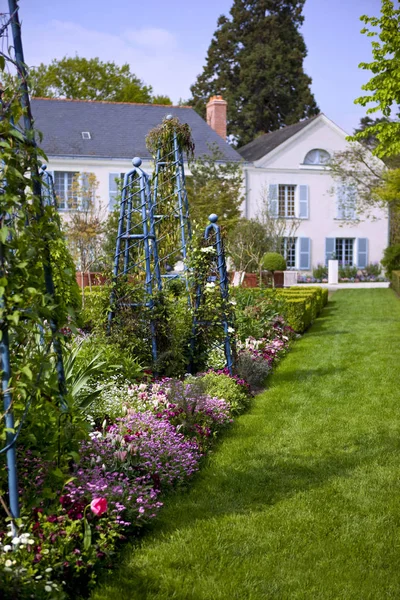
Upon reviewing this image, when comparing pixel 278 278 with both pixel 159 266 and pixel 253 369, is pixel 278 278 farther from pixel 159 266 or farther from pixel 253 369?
pixel 159 266

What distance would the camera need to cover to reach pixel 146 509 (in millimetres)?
3713

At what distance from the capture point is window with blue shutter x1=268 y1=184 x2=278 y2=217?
83.4ft

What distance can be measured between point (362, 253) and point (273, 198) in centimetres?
477

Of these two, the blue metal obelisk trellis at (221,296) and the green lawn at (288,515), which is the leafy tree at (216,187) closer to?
the blue metal obelisk trellis at (221,296)

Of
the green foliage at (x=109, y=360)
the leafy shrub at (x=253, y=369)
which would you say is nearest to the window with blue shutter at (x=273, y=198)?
the leafy shrub at (x=253, y=369)

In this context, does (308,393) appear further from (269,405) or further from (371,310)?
(371,310)

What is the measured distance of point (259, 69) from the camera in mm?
36094

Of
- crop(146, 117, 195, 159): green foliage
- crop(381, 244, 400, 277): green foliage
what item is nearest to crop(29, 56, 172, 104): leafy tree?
crop(381, 244, 400, 277): green foliage

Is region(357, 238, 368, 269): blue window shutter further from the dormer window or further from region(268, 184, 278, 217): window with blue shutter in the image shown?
region(268, 184, 278, 217): window with blue shutter

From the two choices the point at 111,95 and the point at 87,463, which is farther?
the point at 111,95

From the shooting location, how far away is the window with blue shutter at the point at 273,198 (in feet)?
83.4

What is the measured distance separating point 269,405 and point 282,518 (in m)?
2.77

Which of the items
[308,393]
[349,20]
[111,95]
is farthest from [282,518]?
[111,95]

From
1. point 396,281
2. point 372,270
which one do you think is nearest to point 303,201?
point 372,270
